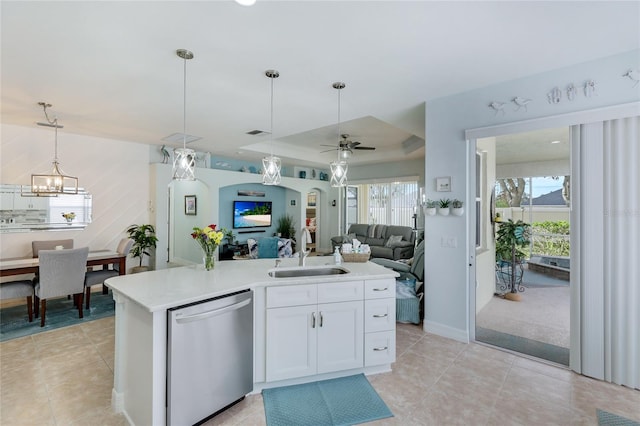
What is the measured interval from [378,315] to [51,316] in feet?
14.3

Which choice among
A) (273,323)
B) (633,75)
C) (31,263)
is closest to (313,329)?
(273,323)

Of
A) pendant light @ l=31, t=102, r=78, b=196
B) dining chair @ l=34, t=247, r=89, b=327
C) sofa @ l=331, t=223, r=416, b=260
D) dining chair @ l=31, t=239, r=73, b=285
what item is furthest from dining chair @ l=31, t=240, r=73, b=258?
sofa @ l=331, t=223, r=416, b=260

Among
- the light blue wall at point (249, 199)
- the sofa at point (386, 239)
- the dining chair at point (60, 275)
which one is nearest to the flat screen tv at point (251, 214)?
the light blue wall at point (249, 199)

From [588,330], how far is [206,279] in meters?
3.28

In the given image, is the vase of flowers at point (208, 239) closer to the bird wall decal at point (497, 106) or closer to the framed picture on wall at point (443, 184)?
the framed picture on wall at point (443, 184)

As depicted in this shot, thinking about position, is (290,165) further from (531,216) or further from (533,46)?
(533,46)

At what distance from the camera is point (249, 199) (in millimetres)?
8570

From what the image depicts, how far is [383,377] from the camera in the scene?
2525 mm

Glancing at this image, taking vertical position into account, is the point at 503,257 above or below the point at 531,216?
below

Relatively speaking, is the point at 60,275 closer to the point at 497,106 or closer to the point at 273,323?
the point at 273,323

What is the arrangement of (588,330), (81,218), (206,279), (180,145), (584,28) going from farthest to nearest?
(180,145)
(81,218)
(588,330)
(206,279)
(584,28)

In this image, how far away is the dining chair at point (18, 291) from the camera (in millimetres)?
3557

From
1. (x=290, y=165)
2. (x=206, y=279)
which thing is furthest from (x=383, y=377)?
(x=290, y=165)

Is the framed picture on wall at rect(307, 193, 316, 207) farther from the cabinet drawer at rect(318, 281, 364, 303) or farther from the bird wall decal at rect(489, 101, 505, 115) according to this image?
the cabinet drawer at rect(318, 281, 364, 303)
